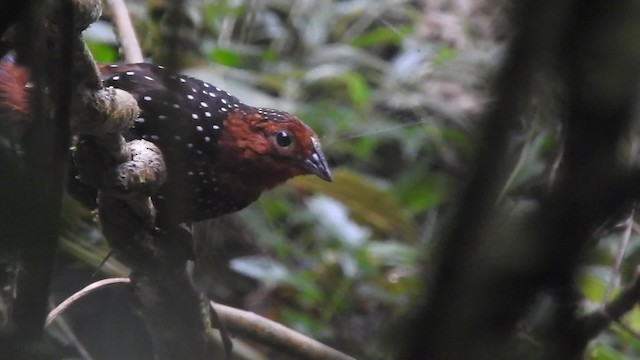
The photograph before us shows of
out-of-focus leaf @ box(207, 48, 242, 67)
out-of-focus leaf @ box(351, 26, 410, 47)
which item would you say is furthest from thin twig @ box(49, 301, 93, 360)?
out-of-focus leaf @ box(351, 26, 410, 47)

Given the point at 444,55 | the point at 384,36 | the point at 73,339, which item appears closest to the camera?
the point at 73,339

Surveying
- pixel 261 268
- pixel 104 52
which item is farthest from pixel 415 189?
pixel 104 52

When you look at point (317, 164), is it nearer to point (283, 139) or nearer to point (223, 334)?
point (283, 139)

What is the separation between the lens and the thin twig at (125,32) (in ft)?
4.20

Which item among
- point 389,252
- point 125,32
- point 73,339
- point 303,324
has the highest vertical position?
point 125,32

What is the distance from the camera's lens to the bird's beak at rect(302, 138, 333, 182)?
129 centimetres

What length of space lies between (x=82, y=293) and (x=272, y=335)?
1.01 ft

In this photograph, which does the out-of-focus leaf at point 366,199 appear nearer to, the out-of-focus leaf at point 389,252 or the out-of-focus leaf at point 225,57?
the out-of-focus leaf at point 389,252

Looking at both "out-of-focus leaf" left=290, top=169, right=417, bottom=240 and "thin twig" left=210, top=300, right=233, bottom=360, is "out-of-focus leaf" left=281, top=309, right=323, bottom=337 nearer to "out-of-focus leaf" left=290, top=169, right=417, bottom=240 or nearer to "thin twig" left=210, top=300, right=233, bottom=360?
"out-of-focus leaf" left=290, top=169, right=417, bottom=240

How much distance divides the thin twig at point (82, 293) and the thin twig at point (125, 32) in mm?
358

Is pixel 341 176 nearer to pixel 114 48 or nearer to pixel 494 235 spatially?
pixel 114 48

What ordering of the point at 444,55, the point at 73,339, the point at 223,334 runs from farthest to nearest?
the point at 444,55 < the point at 223,334 < the point at 73,339

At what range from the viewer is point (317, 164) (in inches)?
51.1

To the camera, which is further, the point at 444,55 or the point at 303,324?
the point at 444,55
